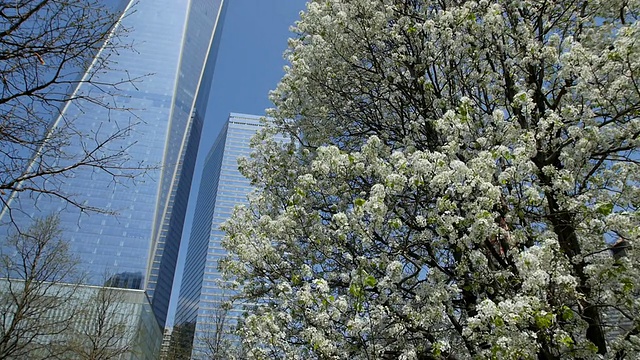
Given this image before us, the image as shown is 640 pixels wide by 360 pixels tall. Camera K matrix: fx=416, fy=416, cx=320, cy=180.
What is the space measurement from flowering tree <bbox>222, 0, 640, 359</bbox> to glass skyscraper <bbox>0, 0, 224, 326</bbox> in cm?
6332

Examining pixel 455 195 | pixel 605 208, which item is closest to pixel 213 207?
pixel 455 195

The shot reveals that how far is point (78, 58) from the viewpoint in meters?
3.05

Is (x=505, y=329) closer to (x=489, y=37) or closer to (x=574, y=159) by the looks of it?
(x=574, y=159)

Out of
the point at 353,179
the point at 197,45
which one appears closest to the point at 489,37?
the point at 353,179

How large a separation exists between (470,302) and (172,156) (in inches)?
4387

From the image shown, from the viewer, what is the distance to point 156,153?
98.9m

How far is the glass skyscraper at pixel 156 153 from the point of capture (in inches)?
Answer: 3497

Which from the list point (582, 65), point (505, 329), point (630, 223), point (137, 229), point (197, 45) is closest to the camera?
point (505, 329)

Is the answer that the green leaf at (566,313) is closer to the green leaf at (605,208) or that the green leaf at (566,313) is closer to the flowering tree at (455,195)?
the flowering tree at (455,195)

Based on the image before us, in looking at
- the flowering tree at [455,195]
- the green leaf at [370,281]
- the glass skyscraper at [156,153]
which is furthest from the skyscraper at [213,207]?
the green leaf at [370,281]

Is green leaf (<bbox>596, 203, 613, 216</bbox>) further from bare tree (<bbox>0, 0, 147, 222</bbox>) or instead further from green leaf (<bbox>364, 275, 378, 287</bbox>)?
bare tree (<bbox>0, 0, 147, 222</bbox>)

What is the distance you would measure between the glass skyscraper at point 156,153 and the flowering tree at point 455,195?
6332 centimetres

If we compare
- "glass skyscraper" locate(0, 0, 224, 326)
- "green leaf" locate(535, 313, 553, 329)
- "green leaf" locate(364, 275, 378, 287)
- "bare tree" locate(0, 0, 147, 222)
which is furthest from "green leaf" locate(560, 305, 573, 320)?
"glass skyscraper" locate(0, 0, 224, 326)

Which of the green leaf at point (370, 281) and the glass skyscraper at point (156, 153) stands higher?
the glass skyscraper at point (156, 153)
